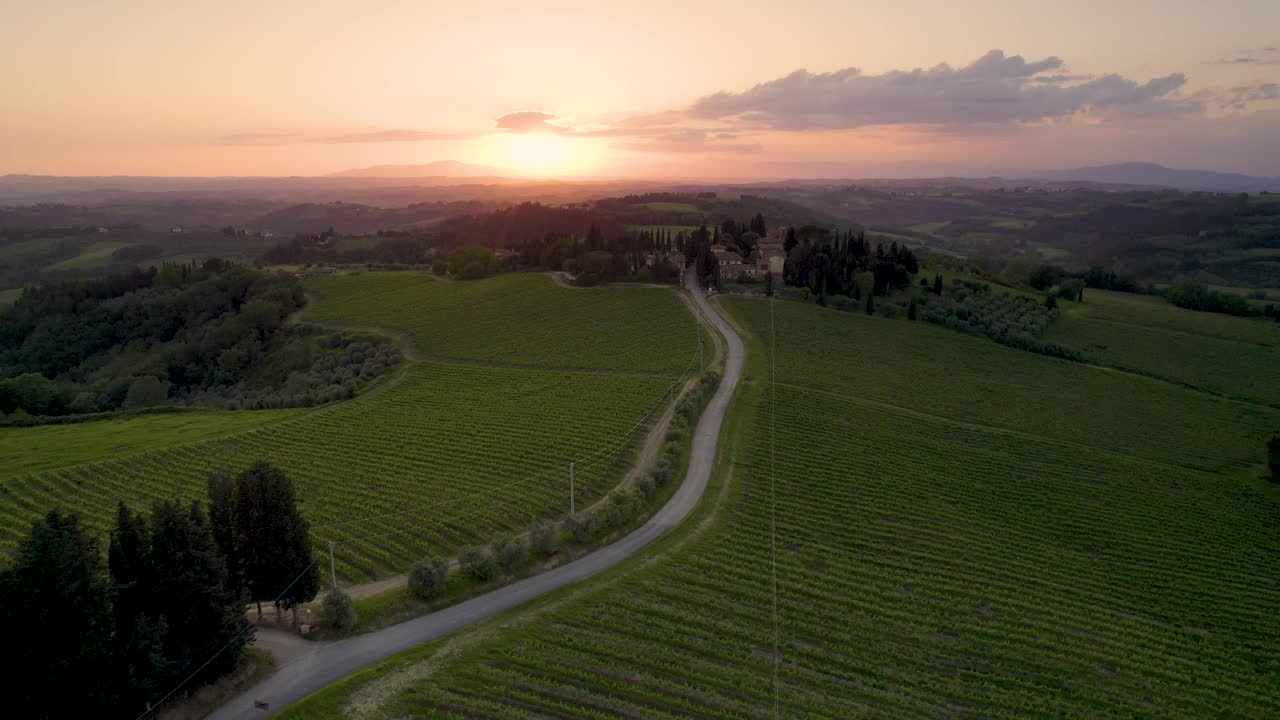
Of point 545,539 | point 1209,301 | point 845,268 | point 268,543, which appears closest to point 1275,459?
point 845,268

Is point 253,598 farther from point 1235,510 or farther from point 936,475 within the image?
point 1235,510

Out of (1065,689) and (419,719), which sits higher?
(419,719)

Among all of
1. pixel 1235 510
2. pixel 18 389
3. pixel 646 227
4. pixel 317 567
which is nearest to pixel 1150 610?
pixel 1235 510

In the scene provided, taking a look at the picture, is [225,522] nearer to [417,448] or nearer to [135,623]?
[135,623]

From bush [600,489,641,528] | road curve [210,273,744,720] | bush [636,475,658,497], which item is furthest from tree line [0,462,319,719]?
bush [636,475,658,497]

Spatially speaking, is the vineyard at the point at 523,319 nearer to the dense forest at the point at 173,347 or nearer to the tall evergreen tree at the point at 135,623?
the dense forest at the point at 173,347

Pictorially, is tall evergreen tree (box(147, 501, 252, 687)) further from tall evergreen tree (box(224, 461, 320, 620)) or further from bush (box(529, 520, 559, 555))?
bush (box(529, 520, 559, 555))
